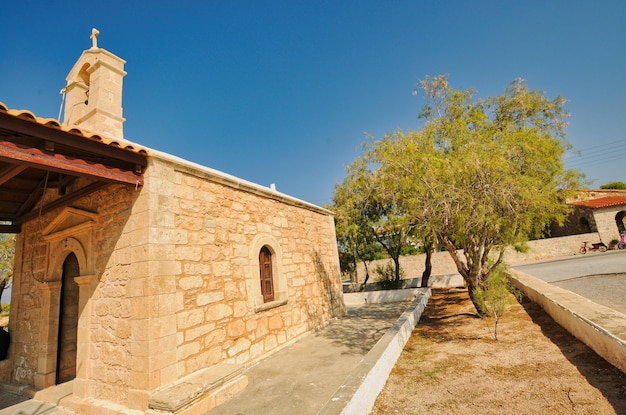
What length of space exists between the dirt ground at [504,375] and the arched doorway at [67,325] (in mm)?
5566

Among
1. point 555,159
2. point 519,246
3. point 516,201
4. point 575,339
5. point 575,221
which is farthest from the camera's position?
point 575,221

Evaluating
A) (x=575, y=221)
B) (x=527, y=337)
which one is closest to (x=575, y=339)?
(x=527, y=337)

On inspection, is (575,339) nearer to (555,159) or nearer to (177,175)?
(555,159)

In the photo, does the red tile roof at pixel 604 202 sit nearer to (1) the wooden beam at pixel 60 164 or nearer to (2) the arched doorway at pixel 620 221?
(2) the arched doorway at pixel 620 221

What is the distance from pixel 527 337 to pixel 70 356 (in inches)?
332

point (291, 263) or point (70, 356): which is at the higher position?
point (291, 263)

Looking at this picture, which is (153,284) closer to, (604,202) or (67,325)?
(67,325)

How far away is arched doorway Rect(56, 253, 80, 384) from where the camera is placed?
5559 millimetres

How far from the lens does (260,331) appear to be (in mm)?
5609

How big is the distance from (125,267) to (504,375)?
5.37m

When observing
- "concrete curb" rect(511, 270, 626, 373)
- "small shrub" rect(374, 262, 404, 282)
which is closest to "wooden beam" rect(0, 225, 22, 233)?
"concrete curb" rect(511, 270, 626, 373)

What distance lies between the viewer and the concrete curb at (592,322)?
3.79 metres

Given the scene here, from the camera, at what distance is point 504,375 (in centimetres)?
423

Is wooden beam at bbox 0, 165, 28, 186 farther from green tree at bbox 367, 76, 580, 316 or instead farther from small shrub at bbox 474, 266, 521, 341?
small shrub at bbox 474, 266, 521, 341
